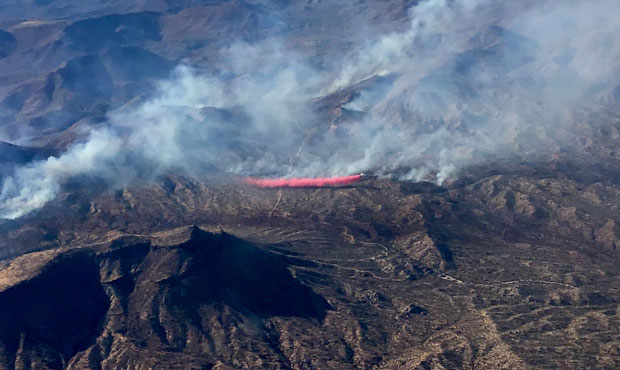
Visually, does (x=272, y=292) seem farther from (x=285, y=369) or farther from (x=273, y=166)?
(x=273, y=166)

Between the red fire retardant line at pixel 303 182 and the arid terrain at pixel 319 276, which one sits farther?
the red fire retardant line at pixel 303 182

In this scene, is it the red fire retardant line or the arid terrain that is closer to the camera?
the arid terrain

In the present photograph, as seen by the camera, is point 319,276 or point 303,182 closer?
point 319,276

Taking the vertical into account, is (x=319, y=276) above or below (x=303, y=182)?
above
